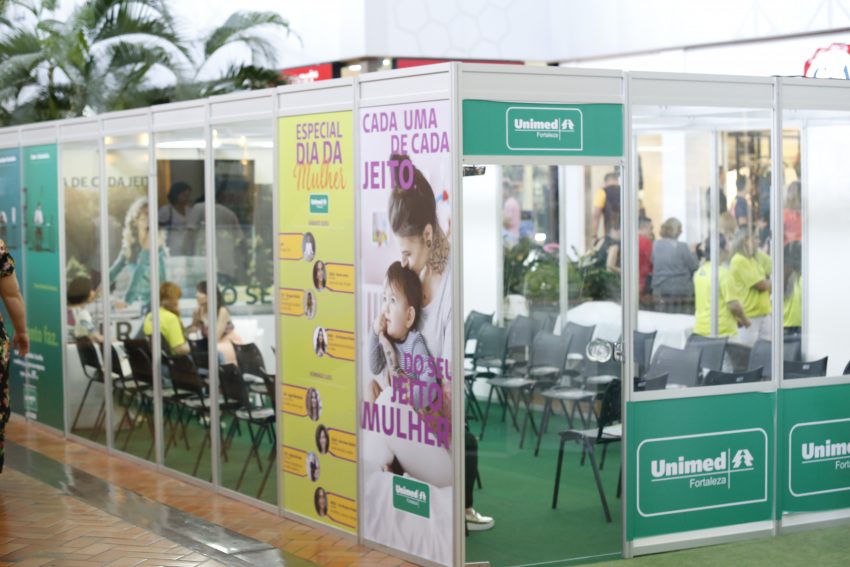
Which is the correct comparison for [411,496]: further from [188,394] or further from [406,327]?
[188,394]

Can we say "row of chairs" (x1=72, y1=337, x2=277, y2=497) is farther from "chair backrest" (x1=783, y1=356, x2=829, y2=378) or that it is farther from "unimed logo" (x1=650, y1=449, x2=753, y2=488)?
"chair backrest" (x1=783, y1=356, x2=829, y2=378)

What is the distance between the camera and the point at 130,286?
9.29 meters

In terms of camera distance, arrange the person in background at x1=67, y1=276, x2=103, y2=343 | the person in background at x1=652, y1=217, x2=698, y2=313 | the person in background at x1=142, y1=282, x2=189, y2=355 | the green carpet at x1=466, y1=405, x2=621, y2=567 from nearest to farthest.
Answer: the green carpet at x1=466, y1=405, x2=621, y2=567 → the person in background at x1=652, y1=217, x2=698, y2=313 → the person in background at x1=142, y1=282, x2=189, y2=355 → the person in background at x1=67, y1=276, x2=103, y2=343

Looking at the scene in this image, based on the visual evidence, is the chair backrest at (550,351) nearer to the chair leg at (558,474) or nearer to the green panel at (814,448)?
the chair leg at (558,474)

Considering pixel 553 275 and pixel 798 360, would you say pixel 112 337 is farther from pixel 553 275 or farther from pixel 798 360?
pixel 798 360

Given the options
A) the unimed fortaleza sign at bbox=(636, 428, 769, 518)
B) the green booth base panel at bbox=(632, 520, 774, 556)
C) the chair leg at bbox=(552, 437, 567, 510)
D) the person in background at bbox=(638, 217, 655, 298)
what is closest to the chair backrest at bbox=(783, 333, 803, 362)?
the unimed fortaleza sign at bbox=(636, 428, 769, 518)

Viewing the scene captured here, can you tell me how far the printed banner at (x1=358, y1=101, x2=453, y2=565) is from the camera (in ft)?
20.5

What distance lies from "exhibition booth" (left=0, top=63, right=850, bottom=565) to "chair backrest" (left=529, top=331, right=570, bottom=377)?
12mm

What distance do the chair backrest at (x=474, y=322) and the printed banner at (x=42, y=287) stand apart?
4.95 meters

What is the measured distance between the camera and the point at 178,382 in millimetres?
8695

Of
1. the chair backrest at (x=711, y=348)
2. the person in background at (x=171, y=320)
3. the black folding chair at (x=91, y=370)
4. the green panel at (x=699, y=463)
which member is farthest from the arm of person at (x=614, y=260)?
the black folding chair at (x=91, y=370)

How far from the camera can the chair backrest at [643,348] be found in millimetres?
6844

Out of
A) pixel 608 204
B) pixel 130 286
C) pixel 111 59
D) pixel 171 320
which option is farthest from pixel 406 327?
pixel 111 59

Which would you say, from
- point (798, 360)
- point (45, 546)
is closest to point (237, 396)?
point (45, 546)
